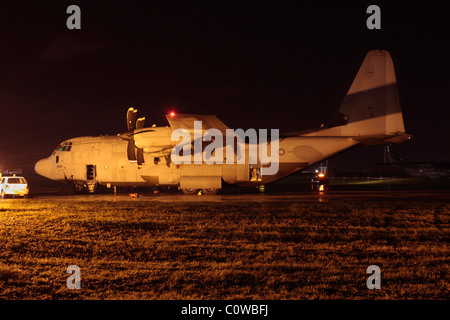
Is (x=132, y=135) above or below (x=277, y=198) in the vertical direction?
above

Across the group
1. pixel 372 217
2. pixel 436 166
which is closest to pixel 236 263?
pixel 372 217

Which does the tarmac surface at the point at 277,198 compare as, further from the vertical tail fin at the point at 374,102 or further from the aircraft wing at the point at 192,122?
the aircraft wing at the point at 192,122

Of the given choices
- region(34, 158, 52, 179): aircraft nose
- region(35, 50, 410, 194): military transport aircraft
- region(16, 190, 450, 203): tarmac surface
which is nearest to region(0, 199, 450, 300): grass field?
region(16, 190, 450, 203): tarmac surface

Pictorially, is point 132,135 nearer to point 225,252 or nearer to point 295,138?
point 295,138

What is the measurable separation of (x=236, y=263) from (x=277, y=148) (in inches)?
624

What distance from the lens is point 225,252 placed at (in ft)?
32.3

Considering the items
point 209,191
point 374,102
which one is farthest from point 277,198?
point 374,102

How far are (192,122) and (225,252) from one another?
14.4m

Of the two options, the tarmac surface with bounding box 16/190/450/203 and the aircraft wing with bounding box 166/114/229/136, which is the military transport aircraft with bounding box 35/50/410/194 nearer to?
the aircraft wing with bounding box 166/114/229/136

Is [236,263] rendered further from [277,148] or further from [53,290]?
[277,148]

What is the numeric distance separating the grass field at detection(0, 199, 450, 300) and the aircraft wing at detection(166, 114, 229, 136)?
23.1 feet

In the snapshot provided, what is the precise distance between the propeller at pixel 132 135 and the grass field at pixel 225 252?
23.7 feet

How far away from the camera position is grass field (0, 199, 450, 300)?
6.86 m

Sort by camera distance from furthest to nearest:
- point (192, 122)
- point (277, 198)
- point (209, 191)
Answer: point (209, 191) < point (192, 122) < point (277, 198)
